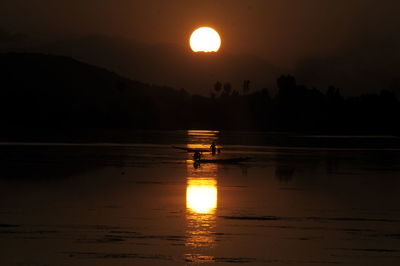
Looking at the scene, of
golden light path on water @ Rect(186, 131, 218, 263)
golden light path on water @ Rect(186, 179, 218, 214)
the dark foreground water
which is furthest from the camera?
golden light path on water @ Rect(186, 179, 218, 214)

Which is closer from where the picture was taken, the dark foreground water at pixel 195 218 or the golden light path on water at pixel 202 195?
the dark foreground water at pixel 195 218

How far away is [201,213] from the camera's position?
28312 millimetres

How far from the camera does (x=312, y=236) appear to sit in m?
23.5

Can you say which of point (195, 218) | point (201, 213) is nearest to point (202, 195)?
point (201, 213)

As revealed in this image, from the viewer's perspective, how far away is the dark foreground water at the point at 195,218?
65.9 ft

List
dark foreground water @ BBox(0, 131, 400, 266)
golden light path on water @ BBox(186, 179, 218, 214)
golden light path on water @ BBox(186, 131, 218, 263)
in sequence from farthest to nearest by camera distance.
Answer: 1. golden light path on water @ BBox(186, 179, 218, 214)
2. golden light path on water @ BBox(186, 131, 218, 263)
3. dark foreground water @ BBox(0, 131, 400, 266)

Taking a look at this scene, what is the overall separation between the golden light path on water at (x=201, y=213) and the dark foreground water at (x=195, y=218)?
48 mm

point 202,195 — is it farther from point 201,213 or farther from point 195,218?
point 195,218

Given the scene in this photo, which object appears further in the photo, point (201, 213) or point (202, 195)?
point (202, 195)

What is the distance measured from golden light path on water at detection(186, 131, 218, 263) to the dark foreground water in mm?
48

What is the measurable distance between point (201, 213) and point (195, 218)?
1.49 metres

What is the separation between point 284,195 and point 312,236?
12457 mm

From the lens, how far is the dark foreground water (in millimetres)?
20078

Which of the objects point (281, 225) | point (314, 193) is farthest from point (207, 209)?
point (314, 193)
